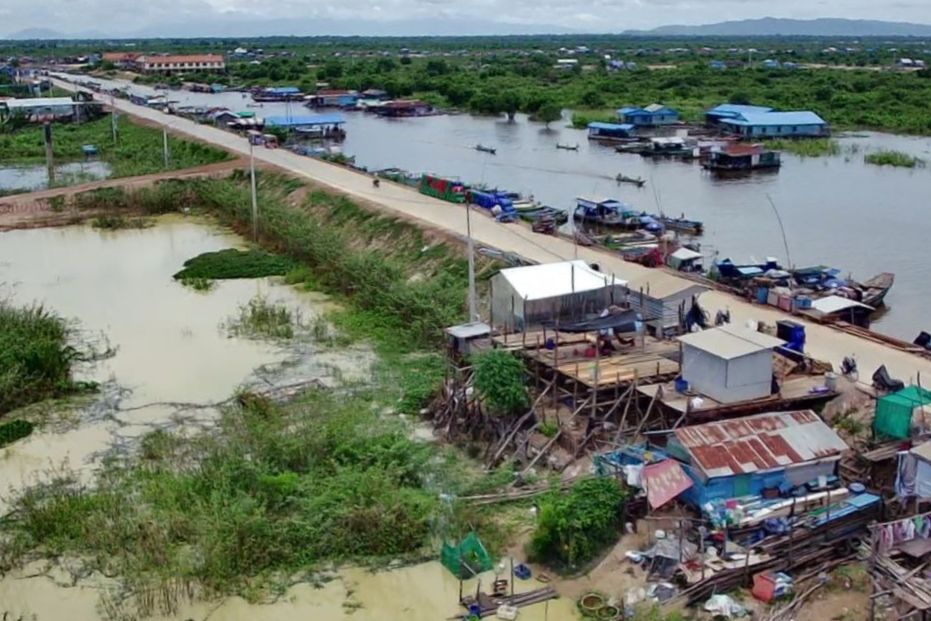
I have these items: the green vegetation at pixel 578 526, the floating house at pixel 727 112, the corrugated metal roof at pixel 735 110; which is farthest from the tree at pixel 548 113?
the green vegetation at pixel 578 526

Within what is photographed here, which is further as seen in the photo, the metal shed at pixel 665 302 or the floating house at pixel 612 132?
the floating house at pixel 612 132

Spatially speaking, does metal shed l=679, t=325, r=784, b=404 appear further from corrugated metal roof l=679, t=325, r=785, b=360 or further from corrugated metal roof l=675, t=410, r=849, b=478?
corrugated metal roof l=675, t=410, r=849, b=478

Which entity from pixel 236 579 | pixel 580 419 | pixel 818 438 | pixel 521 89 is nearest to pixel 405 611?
pixel 236 579

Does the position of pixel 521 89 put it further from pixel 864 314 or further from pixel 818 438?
pixel 818 438

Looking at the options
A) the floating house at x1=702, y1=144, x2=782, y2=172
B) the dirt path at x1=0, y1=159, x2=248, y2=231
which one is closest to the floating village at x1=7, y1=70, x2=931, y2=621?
the floating house at x1=702, y1=144, x2=782, y2=172

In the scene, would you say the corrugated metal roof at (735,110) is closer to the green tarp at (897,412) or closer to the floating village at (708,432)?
the floating village at (708,432)

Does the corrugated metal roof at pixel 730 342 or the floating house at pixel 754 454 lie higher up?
the corrugated metal roof at pixel 730 342

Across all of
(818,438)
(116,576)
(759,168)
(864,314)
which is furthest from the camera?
(759,168)
